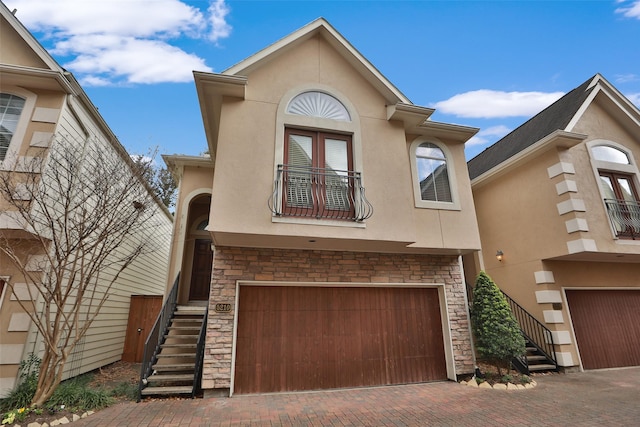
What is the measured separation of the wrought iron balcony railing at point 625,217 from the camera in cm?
758

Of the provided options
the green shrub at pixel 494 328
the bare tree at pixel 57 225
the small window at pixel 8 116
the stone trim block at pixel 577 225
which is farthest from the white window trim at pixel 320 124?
the stone trim block at pixel 577 225

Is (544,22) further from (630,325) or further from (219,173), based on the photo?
(219,173)

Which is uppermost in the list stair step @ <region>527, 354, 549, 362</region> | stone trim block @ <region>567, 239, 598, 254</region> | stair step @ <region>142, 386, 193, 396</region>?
stone trim block @ <region>567, 239, 598, 254</region>

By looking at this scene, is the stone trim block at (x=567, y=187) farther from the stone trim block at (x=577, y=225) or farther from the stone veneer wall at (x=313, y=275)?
the stone veneer wall at (x=313, y=275)

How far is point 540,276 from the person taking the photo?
25.4 ft

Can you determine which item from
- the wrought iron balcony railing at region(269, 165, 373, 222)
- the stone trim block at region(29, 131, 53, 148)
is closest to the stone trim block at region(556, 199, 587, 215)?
the wrought iron balcony railing at region(269, 165, 373, 222)

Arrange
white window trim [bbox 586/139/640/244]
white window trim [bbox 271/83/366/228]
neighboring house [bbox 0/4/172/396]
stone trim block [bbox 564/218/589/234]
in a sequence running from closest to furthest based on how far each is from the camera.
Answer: neighboring house [bbox 0/4/172/396] → white window trim [bbox 271/83/366/228] → stone trim block [bbox 564/218/589/234] → white window trim [bbox 586/139/640/244]

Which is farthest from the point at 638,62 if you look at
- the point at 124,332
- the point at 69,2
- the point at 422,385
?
the point at 124,332

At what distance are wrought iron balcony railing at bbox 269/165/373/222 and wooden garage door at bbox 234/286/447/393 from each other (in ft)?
5.86

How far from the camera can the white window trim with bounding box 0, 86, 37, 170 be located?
17.4ft

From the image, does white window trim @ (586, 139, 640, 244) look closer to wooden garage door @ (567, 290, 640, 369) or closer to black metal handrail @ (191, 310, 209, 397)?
wooden garage door @ (567, 290, 640, 369)

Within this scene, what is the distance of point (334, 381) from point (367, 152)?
4624mm

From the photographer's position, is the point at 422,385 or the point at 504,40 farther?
the point at 504,40

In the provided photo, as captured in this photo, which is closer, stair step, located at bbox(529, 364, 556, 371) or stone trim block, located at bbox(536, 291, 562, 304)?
stair step, located at bbox(529, 364, 556, 371)
